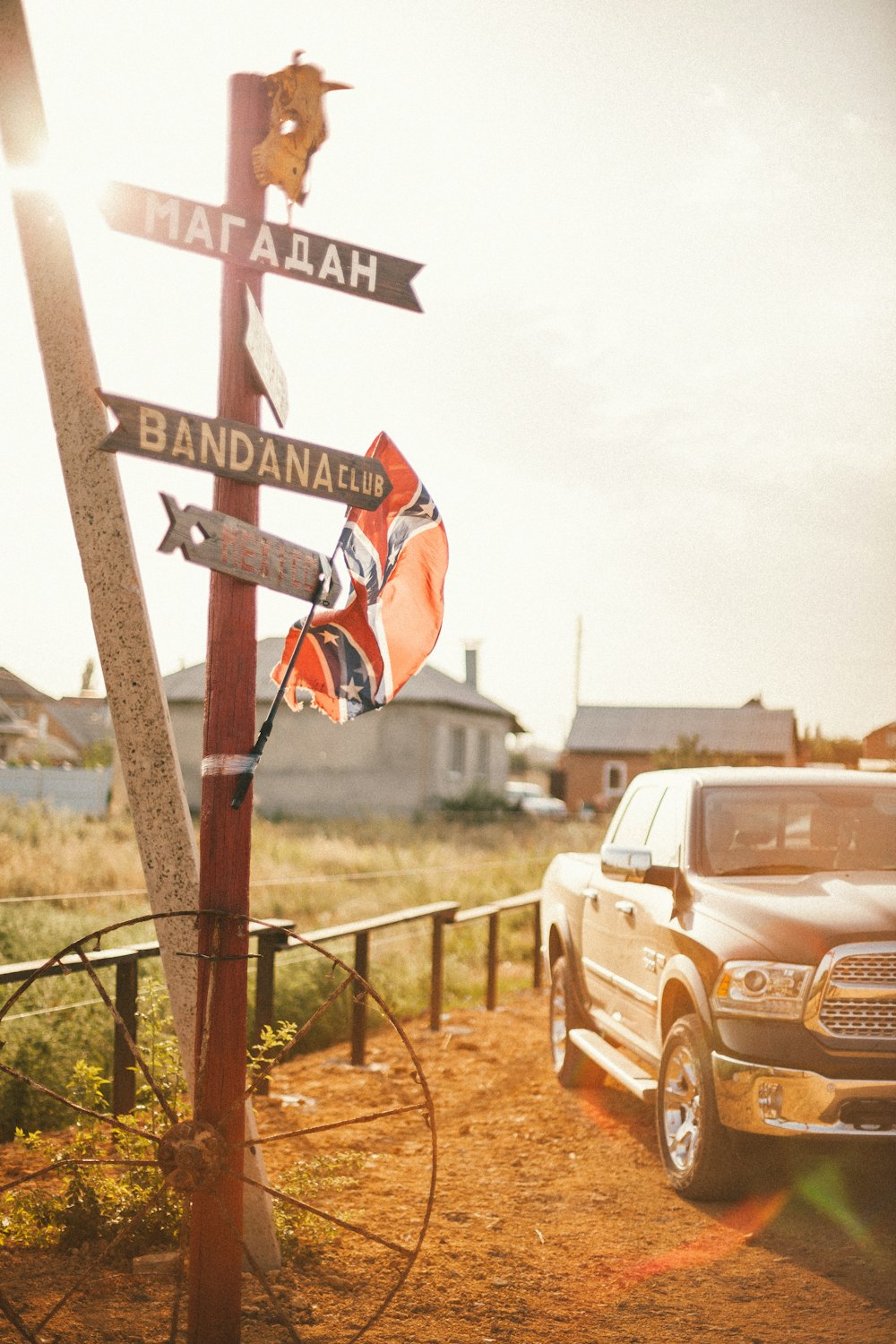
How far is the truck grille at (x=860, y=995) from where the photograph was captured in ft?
16.4

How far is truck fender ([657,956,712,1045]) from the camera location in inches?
211

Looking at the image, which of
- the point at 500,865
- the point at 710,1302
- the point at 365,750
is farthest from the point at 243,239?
the point at 365,750

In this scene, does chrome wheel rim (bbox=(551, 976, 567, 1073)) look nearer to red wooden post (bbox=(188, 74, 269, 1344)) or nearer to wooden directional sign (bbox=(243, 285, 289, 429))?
red wooden post (bbox=(188, 74, 269, 1344))

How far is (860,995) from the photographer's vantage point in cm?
500

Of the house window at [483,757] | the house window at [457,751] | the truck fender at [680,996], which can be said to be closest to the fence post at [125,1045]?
the truck fender at [680,996]

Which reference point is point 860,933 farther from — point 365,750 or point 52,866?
point 365,750

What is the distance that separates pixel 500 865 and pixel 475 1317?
1489 cm

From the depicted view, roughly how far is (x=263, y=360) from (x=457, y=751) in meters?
34.4

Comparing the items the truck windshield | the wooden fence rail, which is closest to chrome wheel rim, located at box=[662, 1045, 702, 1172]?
the truck windshield

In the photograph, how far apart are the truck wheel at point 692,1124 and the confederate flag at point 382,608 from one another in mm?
2271

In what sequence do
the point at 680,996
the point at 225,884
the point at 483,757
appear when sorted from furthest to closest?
the point at 483,757, the point at 680,996, the point at 225,884

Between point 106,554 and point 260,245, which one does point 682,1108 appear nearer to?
point 106,554

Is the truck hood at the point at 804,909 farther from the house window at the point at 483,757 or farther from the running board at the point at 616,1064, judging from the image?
the house window at the point at 483,757

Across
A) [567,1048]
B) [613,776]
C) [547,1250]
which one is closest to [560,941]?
[567,1048]
